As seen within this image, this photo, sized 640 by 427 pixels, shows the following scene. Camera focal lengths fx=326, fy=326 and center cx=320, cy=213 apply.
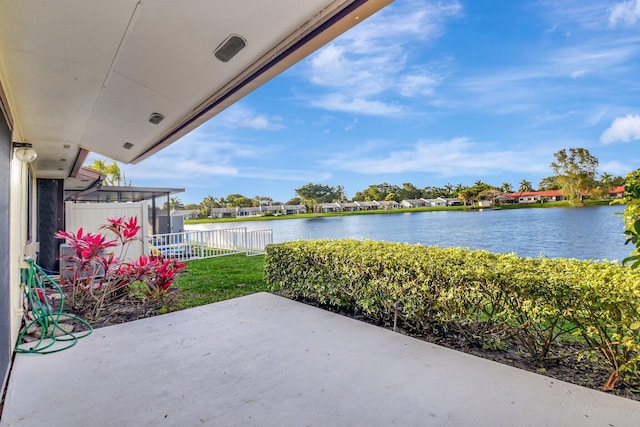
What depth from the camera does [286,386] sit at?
86.4 inches

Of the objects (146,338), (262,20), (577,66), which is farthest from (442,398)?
(577,66)

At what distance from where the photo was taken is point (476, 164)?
104 feet

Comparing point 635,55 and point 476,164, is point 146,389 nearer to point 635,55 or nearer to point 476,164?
point 635,55

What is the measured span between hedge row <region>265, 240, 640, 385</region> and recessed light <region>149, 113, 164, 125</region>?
221 centimetres

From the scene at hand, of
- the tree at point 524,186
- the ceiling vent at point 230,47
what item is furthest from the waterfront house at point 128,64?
the tree at point 524,186

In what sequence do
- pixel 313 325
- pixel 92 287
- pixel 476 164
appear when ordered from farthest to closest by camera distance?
pixel 476 164 → pixel 92 287 → pixel 313 325

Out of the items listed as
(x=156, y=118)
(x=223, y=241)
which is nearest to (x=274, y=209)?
(x=223, y=241)

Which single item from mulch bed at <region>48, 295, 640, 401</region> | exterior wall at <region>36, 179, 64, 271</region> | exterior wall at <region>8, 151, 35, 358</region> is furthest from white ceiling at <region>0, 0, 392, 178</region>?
exterior wall at <region>36, 179, 64, 271</region>

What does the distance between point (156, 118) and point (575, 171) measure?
91.0 feet

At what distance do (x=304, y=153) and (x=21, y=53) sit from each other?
119ft

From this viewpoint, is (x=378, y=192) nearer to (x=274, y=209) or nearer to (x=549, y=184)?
(x=274, y=209)

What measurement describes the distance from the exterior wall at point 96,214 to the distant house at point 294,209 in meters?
29.6

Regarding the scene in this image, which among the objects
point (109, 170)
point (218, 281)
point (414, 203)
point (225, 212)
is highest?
point (109, 170)

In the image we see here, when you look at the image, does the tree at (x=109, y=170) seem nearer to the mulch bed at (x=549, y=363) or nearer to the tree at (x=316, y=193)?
the tree at (x=316, y=193)
